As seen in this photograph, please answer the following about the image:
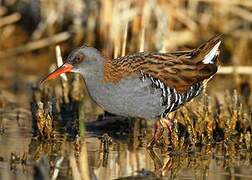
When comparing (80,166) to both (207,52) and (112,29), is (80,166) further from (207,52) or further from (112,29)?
(112,29)

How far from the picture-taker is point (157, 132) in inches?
299

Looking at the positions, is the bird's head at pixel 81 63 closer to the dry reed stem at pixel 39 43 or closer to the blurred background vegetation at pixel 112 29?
the blurred background vegetation at pixel 112 29

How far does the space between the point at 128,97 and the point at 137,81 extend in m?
0.18

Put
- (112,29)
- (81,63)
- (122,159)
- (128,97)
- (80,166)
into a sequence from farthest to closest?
(112,29) < (81,63) < (128,97) < (122,159) < (80,166)

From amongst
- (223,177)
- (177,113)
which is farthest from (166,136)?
(223,177)

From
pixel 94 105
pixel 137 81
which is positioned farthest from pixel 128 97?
pixel 94 105

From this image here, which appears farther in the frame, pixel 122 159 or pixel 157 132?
pixel 157 132

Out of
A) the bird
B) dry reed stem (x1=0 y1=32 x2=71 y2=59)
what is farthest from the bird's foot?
dry reed stem (x1=0 y1=32 x2=71 y2=59)

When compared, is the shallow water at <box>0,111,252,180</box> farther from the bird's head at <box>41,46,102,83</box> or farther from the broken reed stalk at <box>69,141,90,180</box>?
the bird's head at <box>41,46,102,83</box>

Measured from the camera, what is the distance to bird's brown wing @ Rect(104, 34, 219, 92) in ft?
23.9

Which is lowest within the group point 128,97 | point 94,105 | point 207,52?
point 128,97

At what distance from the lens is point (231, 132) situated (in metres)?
7.75

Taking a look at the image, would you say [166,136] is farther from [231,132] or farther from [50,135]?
[50,135]

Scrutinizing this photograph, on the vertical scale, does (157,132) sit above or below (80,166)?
above
